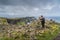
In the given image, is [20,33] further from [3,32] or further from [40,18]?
[40,18]

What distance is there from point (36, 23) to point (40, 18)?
1.46 m

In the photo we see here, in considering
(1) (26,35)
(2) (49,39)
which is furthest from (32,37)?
(2) (49,39)

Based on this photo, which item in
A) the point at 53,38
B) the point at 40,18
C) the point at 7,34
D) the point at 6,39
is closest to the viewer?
the point at 6,39

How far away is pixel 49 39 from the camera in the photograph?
25.5 metres

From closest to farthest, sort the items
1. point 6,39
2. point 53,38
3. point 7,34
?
point 6,39
point 7,34
point 53,38

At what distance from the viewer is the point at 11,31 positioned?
83.8 ft

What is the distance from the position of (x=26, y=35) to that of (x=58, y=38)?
14.1ft

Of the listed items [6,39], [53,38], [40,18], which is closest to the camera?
[6,39]

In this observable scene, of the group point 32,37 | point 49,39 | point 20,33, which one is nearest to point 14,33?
point 20,33

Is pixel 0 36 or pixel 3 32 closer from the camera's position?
pixel 0 36

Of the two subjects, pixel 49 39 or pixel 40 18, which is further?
pixel 40 18

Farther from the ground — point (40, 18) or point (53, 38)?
point (40, 18)

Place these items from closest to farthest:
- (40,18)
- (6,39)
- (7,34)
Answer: (6,39) → (7,34) → (40,18)

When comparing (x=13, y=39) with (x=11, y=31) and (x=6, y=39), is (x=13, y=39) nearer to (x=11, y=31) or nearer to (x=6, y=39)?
(x=6, y=39)
